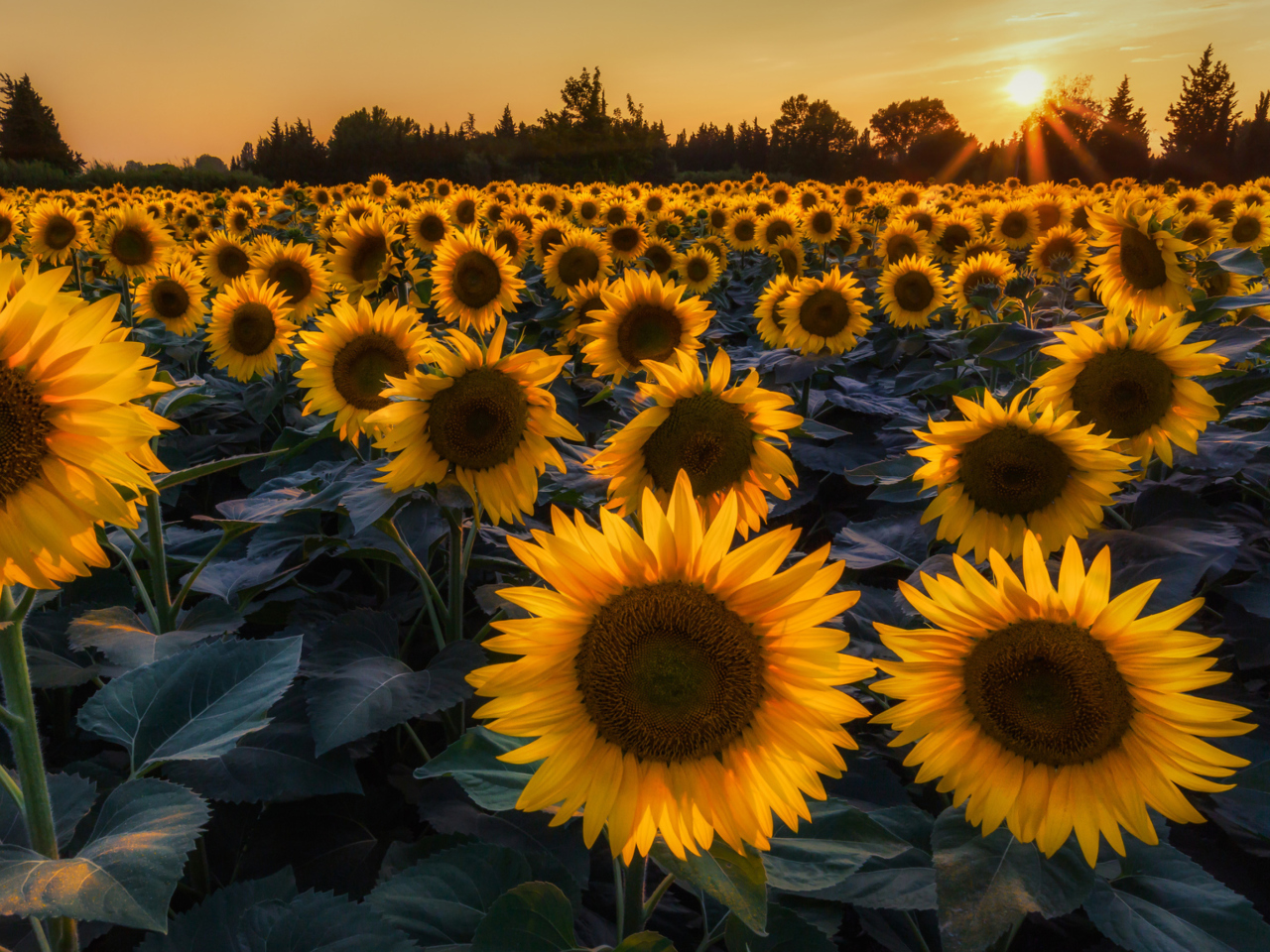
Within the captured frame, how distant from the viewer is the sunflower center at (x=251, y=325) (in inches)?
182

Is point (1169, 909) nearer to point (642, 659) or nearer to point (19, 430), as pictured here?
point (642, 659)

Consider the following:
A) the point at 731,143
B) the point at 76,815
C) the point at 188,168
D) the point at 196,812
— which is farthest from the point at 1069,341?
the point at 731,143

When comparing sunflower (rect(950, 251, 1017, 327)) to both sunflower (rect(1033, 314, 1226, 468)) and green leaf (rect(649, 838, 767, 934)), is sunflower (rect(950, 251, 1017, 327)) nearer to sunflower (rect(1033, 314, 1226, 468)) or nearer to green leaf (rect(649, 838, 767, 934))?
sunflower (rect(1033, 314, 1226, 468))

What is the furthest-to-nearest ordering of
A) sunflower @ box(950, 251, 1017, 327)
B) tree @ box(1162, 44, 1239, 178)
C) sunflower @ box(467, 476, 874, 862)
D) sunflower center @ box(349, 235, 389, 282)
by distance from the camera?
tree @ box(1162, 44, 1239, 178) → sunflower center @ box(349, 235, 389, 282) → sunflower @ box(950, 251, 1017, 327) → sunflower @ box(467, 476, 874, 862)

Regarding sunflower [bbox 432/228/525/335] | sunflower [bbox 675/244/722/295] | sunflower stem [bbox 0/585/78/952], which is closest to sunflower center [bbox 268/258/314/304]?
sunflower [bbox 432/228/525/335]

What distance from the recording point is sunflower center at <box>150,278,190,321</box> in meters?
5.90

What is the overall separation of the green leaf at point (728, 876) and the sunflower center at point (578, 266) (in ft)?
16.7

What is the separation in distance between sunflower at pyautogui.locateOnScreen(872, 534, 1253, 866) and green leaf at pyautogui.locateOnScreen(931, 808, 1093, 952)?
41 millimetres

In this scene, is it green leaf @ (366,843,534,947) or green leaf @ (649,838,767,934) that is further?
green leaf @ (366,843,534,947)

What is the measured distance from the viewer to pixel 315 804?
87.7 inches

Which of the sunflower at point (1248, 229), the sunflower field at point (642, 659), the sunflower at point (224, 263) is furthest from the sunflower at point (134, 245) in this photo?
the sunflower field at point (642, 659)

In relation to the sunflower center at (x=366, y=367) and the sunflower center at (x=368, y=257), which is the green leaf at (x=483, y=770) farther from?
the sunflower center at (x=368, y=257)

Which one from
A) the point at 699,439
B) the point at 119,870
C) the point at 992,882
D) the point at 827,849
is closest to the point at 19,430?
the point at 119,870

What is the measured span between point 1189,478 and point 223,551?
374 cm
